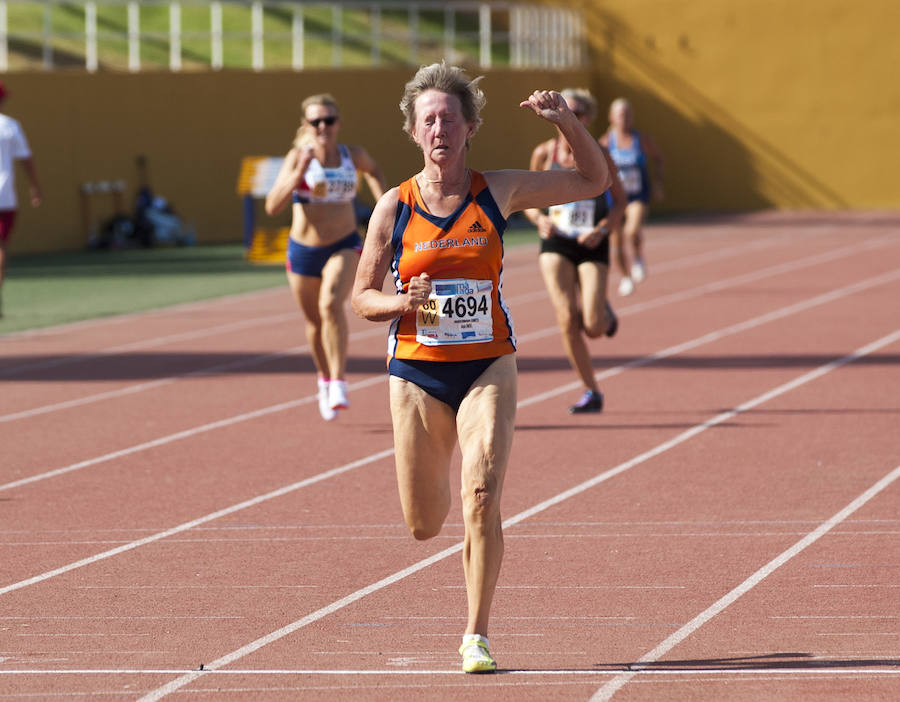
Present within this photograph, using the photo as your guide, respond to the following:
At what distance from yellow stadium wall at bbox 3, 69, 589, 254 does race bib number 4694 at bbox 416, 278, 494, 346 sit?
2275 cm

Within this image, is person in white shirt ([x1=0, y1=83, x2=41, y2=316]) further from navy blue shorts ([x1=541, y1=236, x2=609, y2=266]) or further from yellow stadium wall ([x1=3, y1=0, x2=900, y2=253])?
yellow stadium wall ([x1=3, y1=0, x2=900, y2=253])

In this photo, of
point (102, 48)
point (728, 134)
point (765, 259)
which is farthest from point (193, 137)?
point (728, 134)

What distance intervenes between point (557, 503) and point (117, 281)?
15302 mm

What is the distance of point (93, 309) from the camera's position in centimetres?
1981

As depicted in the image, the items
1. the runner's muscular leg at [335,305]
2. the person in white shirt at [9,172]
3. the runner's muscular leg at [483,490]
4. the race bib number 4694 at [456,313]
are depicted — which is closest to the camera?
the runner's muscular leg at [483,490]

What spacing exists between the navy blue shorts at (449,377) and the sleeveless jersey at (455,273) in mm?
26

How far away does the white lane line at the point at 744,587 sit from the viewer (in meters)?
5.55

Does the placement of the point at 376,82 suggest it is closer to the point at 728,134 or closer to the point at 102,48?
the point at 102,48

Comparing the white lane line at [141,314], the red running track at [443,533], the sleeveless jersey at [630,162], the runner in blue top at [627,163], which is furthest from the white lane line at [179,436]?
the sleeveless jersey at [630,162]

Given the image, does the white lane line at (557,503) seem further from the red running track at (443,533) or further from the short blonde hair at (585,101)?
the short blonde hair at (585,101)

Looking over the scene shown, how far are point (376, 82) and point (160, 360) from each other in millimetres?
19484

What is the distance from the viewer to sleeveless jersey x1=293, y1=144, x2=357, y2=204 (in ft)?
38.0

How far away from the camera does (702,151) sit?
3891cm

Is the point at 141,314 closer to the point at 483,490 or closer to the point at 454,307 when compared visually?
the point at 454,307
